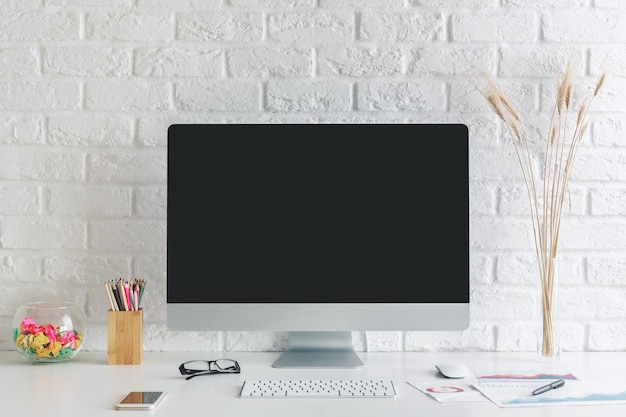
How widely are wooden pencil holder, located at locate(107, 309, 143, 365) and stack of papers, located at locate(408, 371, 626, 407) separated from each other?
0.65 metres

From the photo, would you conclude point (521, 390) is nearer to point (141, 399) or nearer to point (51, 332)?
point (141, 399)

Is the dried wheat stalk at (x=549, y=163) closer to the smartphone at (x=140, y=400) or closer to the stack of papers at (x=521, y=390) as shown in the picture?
the stack of papers at (x=521, y=390)

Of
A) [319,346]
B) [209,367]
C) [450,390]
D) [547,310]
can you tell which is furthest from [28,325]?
[547,310]

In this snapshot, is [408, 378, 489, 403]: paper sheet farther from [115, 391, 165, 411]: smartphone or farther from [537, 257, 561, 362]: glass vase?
[115, 391, 165, 411]: smartphone

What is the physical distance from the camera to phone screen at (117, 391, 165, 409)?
126 centimetres

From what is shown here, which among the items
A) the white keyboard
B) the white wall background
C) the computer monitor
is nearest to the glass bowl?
the white wall background

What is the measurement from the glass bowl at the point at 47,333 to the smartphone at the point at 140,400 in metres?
0.34

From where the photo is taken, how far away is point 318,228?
1.57 m

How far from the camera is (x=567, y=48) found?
5.80 feet

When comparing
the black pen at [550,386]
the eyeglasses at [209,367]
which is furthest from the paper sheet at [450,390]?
the eyeglasses at [209,367]

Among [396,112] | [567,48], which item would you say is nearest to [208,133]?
[396,112]

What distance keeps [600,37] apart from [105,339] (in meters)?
1.50

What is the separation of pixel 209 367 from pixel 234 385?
12 centimetres

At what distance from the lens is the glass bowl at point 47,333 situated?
5.16ft
